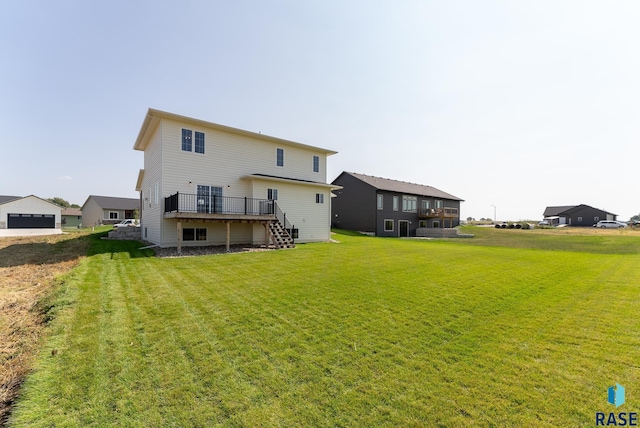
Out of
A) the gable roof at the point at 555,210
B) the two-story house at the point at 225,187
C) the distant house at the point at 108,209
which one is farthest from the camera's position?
the gable roof at the point at 555,210

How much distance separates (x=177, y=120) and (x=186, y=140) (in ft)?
3.42

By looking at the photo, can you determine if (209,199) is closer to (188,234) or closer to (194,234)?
(194,234)

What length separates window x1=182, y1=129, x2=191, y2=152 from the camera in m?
14.5

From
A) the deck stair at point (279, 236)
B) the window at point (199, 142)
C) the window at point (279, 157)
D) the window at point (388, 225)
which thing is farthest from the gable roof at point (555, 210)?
the window at point (199, 142)

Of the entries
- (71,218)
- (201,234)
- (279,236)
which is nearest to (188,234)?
(201,234)

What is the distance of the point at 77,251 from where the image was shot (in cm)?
1235

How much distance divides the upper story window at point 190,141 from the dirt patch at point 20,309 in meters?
6.86

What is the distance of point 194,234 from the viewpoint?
48.9 feet

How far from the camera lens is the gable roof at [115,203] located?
147 feet

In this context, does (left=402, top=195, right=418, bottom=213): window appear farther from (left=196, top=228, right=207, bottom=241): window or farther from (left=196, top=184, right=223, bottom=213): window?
(left=196, top=228, right=207, bottom=241): window

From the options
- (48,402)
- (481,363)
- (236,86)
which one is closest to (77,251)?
(236,86)

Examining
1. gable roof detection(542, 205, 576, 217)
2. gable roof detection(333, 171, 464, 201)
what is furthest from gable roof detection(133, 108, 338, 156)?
gable roof detection(542, 205, 576, 217)

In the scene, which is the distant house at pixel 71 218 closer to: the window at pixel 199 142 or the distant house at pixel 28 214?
the distant house at pixel 28 214

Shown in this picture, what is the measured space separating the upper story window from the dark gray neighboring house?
1912 cm
